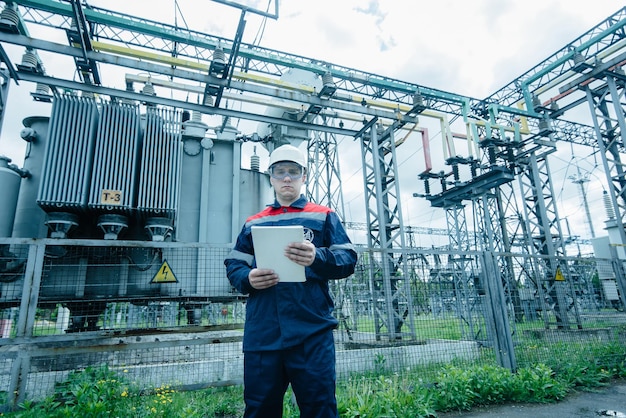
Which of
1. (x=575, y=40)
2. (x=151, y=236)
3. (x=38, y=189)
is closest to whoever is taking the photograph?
(x=38, y=189)

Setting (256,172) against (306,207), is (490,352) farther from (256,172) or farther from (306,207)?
(256,172)

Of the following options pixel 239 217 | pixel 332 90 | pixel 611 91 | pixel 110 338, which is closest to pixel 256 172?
pixel 239 217

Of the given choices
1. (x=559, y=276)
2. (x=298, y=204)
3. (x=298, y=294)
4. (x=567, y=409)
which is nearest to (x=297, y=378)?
(x=298, y=294)

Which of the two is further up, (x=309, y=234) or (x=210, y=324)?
(x=309, y=234)

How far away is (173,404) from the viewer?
3848 millimetres

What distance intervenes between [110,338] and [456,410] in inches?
165

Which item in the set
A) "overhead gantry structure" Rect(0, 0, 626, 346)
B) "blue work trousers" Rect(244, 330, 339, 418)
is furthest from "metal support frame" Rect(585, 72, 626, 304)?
"blue work trousers" Rect(244, 330, 339, 418)

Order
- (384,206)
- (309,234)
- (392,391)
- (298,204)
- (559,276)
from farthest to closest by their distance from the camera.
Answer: (384,206)
(559,276)
(392,391)
(298,204)
(309,234)

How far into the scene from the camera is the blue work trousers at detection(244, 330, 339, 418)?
6.06 ft

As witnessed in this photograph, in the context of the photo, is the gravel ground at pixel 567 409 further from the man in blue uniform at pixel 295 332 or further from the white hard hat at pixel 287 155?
the white hard hat at pixel 287 155

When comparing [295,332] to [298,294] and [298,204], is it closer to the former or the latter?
[298,294]

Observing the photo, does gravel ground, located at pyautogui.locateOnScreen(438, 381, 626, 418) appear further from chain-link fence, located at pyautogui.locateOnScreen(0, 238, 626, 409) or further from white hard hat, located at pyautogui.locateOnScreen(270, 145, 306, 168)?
white hard hat, located at pyautogui.locateOnScreen(270, 145, 306, 168)

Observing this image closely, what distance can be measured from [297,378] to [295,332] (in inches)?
10.1

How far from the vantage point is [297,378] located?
1.90m
